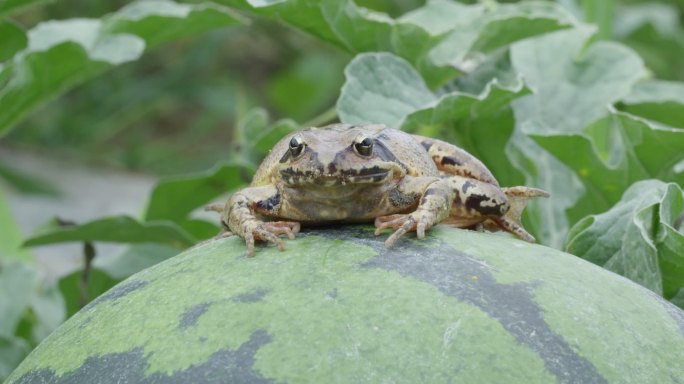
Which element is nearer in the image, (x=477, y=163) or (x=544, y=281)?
(x=544, y=281)

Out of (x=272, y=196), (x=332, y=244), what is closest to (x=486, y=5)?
(x=272, y=196)

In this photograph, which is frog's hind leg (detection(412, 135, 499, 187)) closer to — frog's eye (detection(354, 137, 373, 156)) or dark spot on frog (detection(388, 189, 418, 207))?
dark spot on frog (detection(388, 189, 418, 207))

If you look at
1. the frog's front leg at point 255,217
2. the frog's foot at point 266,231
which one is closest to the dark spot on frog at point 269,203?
the frog's front leg at point 255,217

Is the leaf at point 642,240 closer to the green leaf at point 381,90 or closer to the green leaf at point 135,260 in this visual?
the green leaf at point 381,90

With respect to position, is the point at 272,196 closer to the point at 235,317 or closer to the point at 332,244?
the point at 332,244

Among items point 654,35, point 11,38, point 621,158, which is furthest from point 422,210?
point 654,35

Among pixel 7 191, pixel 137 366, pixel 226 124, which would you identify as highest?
pixel 137 366

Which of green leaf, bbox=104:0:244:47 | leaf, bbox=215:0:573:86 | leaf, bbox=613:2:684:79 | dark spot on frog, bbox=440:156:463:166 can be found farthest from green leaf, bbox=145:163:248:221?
leaf, bbox=613:2:684:79
